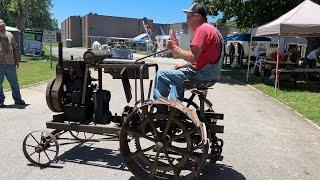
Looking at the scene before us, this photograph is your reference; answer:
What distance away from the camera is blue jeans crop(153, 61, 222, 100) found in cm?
560

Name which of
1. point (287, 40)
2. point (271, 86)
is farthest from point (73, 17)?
point (271, 86)

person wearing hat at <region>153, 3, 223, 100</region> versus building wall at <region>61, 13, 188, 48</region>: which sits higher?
building wall at <region>61, 13, 188, 48</region>

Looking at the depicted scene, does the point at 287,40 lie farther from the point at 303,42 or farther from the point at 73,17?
the point at 73,17

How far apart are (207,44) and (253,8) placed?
20390mm

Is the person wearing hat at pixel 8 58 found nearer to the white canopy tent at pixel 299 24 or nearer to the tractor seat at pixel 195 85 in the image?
the tractor seat at pixel 195 85

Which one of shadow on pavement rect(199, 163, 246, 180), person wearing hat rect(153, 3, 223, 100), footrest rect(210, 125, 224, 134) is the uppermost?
person wearing hat rect(153, 3, 223, 100)

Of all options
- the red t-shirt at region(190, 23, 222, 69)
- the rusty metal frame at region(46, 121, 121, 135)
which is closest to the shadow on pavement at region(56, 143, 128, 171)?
the rusty metal frame at region(46, 121, 121, 135)

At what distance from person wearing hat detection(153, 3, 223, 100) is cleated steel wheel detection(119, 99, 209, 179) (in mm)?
302

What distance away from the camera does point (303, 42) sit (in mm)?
33719

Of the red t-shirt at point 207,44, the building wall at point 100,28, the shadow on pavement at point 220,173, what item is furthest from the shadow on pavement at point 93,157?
the building wall at point 100,28

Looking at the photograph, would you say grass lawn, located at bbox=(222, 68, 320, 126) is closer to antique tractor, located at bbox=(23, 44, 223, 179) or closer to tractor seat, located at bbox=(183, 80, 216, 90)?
tractor seat, located at bbox=(183, 80, 216, 90)

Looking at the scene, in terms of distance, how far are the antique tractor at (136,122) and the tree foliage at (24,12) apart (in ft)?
113

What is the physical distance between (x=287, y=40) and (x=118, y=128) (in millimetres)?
29695

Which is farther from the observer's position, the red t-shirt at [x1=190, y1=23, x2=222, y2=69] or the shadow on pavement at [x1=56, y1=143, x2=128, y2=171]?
the shadow on pavement at [x1=56, y1=143, x2=128, y2=171]
